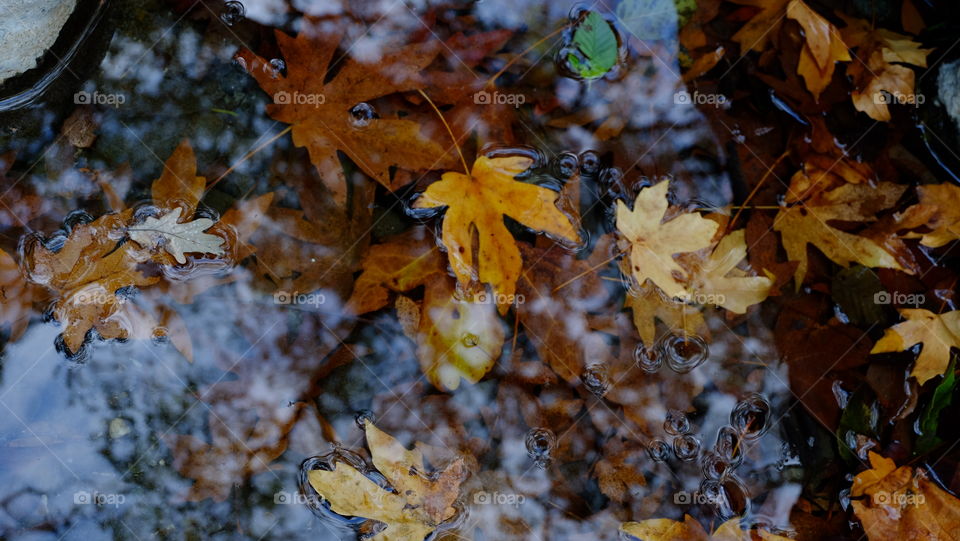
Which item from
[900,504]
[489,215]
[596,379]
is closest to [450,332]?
[489,215]

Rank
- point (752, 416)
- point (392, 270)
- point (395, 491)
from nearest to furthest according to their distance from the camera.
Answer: point (395, 491), point (392, 270), point (752, 416)

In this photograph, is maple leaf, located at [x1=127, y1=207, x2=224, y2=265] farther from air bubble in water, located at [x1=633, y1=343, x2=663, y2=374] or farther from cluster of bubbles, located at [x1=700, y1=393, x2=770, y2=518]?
cluster of bubbles, located at [x1=700, y1=393, x2=770, y2=518]

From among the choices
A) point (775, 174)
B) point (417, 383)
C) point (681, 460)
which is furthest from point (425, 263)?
point (775, 174)

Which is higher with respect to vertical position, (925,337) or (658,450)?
(925,337)

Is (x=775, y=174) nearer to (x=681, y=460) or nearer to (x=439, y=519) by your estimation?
(x=681, y=460)

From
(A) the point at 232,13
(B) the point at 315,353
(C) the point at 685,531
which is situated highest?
(A) the point at 232,13

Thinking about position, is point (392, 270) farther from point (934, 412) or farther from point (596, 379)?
point (934, 412)
